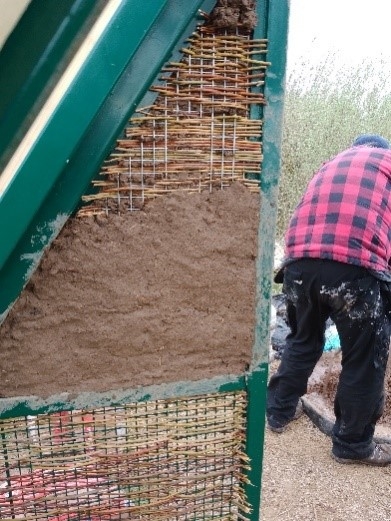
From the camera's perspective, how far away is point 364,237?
9.42 ft

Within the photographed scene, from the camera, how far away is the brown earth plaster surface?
4.83 feet

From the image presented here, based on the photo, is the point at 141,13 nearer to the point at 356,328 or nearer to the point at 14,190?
the point at 14,190

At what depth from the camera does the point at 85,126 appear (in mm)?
1096

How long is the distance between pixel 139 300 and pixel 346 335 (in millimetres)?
1804

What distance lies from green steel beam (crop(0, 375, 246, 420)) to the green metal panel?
2.42 ft

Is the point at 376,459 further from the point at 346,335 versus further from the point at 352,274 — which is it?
the point at 352,274

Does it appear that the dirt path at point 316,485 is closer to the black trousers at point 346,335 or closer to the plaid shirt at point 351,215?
the black trousers at point 346,335

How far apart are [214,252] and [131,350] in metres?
0.38

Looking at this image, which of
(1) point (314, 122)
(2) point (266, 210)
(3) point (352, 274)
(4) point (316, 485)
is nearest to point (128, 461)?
(2) point (266, 210)

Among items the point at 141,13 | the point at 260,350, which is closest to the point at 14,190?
the point at 141,13

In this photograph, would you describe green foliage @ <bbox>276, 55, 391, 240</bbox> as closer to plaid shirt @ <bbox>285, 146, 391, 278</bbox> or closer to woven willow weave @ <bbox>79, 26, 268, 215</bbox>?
plaid shirt @ <bbox>285, 146, 391, 278</bbox>

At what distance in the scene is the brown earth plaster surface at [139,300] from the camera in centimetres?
147

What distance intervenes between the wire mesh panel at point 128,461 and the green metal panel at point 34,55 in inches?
34.9

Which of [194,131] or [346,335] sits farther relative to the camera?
[346,335]
